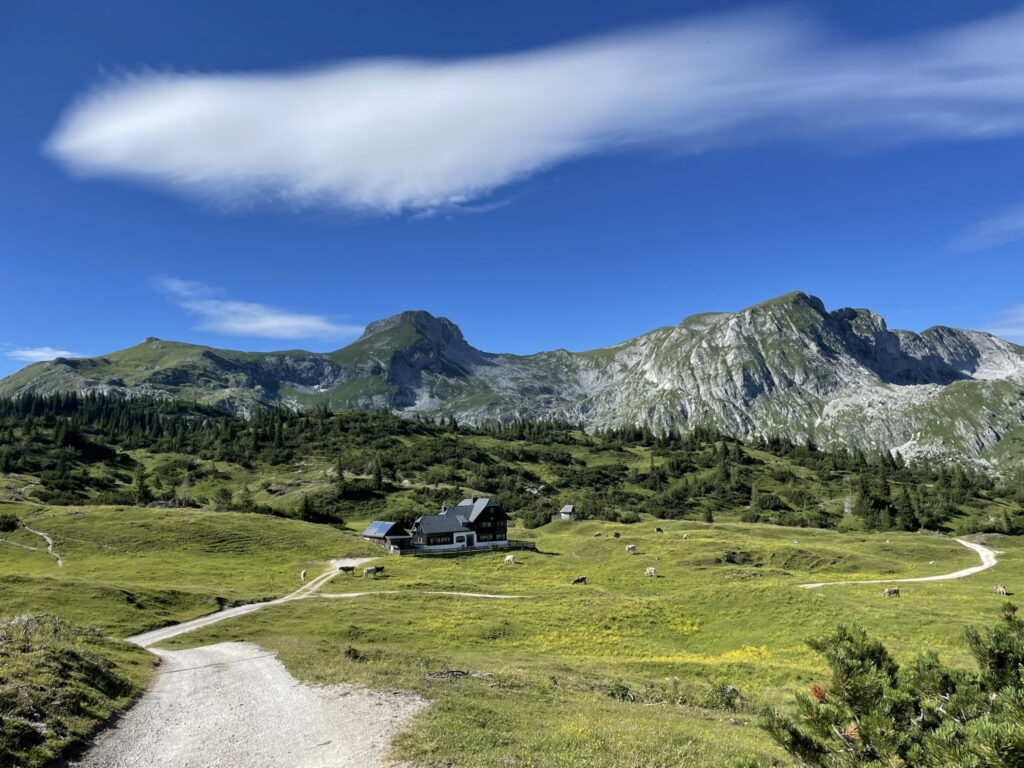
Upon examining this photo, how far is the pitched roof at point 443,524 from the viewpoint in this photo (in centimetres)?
11319

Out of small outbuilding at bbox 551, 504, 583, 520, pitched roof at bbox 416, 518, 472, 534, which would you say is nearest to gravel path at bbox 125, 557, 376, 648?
pitched roof at bbox 416, 518, 472, 534

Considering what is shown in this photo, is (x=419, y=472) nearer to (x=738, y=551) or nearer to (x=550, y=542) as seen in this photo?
(x=550, y=542)

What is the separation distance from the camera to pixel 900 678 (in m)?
11.4

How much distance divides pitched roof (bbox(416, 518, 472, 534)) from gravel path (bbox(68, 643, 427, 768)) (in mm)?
83254

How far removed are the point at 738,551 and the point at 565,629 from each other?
49717 mm

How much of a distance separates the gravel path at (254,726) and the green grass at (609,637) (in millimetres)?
1659

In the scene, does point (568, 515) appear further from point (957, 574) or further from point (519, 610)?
point (519, 610)

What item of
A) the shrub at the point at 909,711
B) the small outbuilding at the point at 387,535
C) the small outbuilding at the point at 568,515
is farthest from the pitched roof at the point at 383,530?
the shrub at the point at 909,711

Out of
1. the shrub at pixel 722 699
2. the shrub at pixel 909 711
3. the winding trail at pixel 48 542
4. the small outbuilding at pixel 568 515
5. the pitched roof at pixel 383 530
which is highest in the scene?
the shrub at pixel 909 711

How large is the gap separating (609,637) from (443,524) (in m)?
70.4

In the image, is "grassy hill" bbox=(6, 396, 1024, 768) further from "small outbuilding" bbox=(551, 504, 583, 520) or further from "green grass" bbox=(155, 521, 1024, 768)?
"small outbuilding" bbox=(551, 504, 583, 520)

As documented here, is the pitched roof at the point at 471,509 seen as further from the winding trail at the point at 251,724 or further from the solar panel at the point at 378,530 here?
the winding trail at the point at 251,724

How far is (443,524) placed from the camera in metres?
115

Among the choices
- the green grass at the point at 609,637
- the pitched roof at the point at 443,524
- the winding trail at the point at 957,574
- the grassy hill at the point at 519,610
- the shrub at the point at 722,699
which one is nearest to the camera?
the green grass at the point at 609,637
